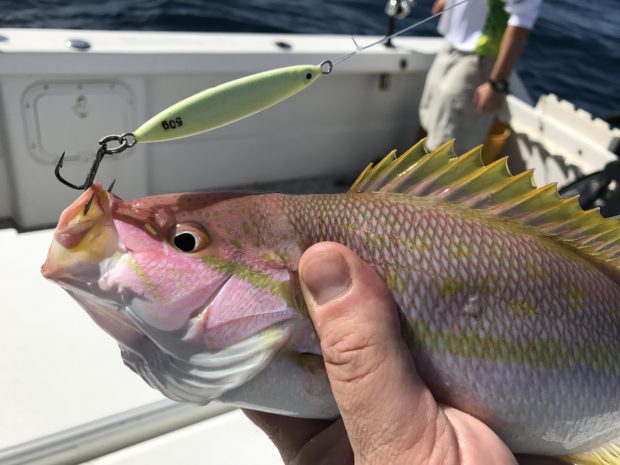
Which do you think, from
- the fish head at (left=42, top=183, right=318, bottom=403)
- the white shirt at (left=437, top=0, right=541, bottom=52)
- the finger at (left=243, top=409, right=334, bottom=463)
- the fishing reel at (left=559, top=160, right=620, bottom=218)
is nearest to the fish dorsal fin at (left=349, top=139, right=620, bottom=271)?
the fish head at (left=42, top=183, right=318, bottom=403)

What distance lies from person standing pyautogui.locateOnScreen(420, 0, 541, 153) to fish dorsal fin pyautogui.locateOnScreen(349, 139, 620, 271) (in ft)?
9.48

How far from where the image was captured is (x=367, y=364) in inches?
49.1

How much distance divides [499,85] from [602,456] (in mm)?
3090

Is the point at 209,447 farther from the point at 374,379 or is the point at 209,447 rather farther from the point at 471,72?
the point at 471,72

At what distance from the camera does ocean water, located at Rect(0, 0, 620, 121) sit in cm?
762

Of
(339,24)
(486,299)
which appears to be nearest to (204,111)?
(486,299)

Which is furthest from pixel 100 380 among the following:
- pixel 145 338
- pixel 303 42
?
pixel 303 42

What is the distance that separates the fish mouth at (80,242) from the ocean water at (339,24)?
23.0 ft

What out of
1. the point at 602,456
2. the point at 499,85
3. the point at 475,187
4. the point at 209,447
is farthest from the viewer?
the point at 499,85

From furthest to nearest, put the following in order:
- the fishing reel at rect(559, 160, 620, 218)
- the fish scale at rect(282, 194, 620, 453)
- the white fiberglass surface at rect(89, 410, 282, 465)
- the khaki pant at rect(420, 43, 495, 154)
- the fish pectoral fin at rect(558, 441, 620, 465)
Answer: the khaki pant at rect(420, 43, 495, 154)
the fishing reel at rect(559, 160, 620, 218)
the white fiberglass surface at rect(89, 410, 282, 465)
the fish pectoral fin at rect(558, 441, 620, 465)
the fish scale at rect(282, 194, 620, 453)

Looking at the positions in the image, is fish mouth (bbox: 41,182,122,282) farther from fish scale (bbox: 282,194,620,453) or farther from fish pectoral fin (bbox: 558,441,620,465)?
fish pectoral fin (bbox: 558,441,620,465)

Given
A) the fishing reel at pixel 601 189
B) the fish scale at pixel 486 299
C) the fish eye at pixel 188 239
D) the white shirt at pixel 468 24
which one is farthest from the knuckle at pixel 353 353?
the white shirt at pixel 468 24

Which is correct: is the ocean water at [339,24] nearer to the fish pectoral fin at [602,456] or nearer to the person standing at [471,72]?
the person standing at [471,72]

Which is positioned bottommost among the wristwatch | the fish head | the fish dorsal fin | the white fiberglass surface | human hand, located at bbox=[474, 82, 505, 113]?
the white fiberglass surface
